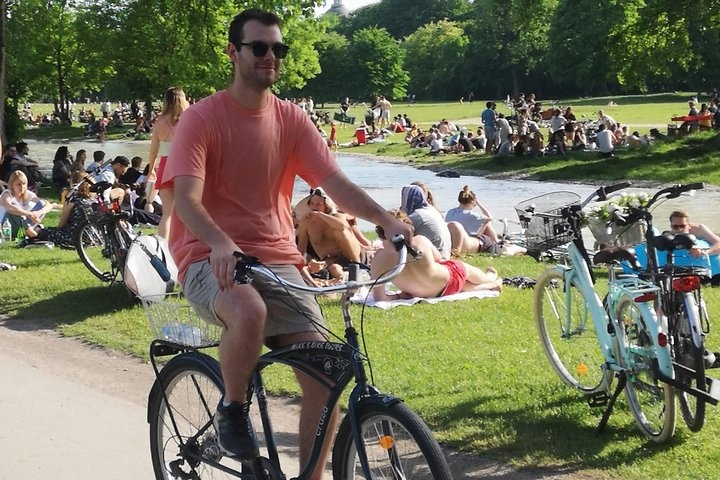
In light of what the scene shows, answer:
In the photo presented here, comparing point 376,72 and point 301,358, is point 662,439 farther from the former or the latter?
point 376,72

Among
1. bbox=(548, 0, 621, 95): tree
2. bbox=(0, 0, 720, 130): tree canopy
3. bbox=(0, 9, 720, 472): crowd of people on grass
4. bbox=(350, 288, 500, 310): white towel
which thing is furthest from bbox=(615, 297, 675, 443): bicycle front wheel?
bbox=(548, 0, 621, 95): tree

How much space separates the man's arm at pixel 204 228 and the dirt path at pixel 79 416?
192 centimetres

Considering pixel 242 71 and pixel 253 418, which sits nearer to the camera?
pixel 242 71

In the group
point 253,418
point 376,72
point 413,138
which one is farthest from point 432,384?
point 376,72

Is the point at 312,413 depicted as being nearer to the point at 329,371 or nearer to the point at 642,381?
the point at 329,371

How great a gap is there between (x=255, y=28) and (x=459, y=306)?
20.1 ft

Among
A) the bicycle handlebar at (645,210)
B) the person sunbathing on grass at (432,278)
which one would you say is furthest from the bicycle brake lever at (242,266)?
the person sunbathing on grass at (432,278)

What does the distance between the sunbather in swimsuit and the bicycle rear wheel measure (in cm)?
477

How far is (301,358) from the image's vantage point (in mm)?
3826

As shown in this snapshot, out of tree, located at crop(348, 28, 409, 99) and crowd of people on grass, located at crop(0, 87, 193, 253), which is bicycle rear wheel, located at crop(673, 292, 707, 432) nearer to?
crowd of people on grass, located at crop(0, 87, 193, 253)

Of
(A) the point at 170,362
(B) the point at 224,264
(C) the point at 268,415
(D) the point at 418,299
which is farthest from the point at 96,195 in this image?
(B) the point at 224,264

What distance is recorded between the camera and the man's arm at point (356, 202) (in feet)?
12.7

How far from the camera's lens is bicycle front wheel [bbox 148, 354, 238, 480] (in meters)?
4.35

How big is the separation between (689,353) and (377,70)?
109 metres
